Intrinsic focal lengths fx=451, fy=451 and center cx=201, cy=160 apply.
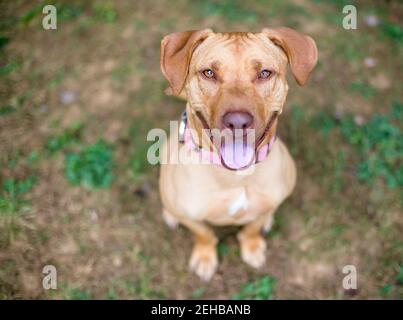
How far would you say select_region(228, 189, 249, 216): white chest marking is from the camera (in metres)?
2.93

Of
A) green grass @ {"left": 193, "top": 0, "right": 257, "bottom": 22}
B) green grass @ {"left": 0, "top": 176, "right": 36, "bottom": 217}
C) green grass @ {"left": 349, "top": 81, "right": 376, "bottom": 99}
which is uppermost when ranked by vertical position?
green grass @ {"left": 193, "top": 0, "right": 257, "bottom": 22}

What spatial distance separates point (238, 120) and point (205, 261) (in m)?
1.69

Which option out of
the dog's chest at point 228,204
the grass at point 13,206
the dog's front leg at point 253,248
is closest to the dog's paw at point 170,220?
the dog's front leg at point 253,248

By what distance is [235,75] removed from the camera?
8.23 ft

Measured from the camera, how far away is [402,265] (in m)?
3.72

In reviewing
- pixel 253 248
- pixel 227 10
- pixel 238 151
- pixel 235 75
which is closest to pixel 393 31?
pixel 227 10

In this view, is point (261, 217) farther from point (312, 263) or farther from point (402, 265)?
point (402, 265)

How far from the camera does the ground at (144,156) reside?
372 cm

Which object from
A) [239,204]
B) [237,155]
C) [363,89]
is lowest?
[239,204]

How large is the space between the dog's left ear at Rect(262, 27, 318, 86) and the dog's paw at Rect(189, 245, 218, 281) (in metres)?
1.63

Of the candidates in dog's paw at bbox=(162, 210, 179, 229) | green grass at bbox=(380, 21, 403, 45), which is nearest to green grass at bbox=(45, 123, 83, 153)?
dog's paw at bbox=(162, 210, 179, 229)

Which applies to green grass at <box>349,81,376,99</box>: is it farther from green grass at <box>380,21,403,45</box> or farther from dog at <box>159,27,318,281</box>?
dog at <box>159,27,318,281</box>

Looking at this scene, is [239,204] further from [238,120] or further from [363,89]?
[363,89]

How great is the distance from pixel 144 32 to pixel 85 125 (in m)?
1.24
